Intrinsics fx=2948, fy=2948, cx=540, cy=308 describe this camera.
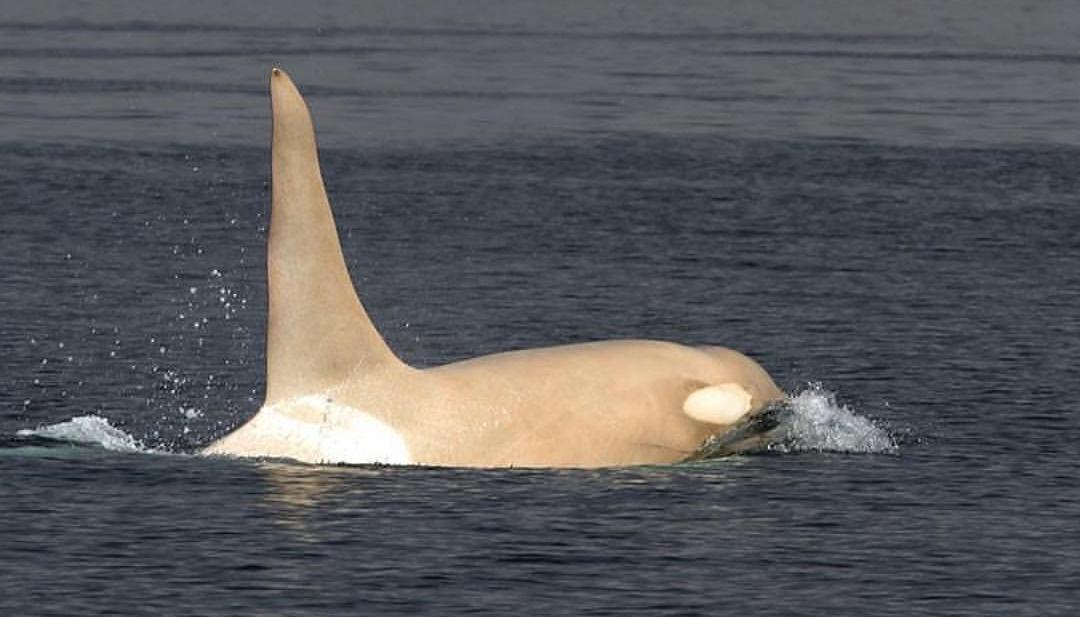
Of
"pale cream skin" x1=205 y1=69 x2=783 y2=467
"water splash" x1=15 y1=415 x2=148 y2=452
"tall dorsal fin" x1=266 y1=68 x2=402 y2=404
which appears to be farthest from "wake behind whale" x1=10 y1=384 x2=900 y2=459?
"tall dorsal fin" x1=266 y1=68 x2=402 y2=404

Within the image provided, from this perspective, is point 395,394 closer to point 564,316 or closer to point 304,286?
point 304,286

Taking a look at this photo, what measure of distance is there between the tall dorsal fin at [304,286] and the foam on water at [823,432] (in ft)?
12.7

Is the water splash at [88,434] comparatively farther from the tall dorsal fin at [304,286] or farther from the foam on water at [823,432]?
the foam on water at [823,432]

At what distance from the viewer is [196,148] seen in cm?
5828

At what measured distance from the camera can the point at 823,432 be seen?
27016 millimetres

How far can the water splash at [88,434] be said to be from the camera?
26.8m

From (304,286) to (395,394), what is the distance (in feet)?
3.97

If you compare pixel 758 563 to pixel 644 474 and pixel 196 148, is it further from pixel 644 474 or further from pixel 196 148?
pixel 196 148

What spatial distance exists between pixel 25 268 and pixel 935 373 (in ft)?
42.8

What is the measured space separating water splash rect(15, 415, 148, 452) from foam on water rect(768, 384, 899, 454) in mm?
5871

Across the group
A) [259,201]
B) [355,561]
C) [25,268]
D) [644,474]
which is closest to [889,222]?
[259,201]

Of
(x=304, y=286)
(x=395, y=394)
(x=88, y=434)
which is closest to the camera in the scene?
(x=304, y=286)

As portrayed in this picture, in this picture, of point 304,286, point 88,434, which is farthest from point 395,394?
point 88,434

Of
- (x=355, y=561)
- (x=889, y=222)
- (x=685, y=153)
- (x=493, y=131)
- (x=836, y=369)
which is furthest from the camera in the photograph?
(x=493, y=131)
